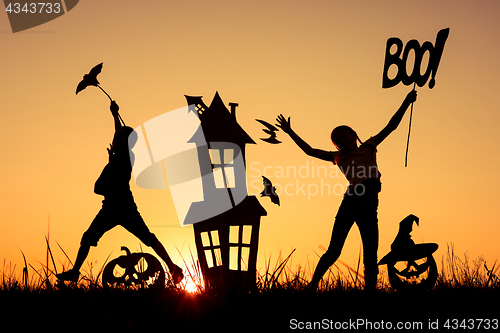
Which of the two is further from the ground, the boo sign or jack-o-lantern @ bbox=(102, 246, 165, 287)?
the boo sign

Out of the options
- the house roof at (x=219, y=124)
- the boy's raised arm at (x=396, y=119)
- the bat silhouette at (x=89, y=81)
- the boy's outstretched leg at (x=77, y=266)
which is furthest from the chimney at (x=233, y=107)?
the boy's outstretched leg at (x=77, y=266)

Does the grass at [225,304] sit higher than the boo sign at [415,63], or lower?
lower

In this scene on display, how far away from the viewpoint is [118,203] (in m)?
6.90

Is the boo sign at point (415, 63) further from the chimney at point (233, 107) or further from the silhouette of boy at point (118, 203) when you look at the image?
the silhouette of boy at point (118, 203)

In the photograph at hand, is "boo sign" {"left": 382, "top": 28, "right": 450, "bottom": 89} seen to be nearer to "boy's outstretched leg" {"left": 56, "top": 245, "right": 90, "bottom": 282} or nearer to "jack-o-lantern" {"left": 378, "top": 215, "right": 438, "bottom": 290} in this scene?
"jack-o-lantern" {"left": 378, "top": 215, "right": 438, "bottom": 290}

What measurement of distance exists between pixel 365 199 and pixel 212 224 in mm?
2332

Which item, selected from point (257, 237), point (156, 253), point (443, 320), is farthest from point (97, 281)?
point (443, 320)

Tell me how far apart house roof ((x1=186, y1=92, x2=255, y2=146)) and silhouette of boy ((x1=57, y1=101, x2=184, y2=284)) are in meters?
1.16

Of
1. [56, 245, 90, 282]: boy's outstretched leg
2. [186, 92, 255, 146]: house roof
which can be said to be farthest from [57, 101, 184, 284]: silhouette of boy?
[186, 92, 255, 146]: house roof

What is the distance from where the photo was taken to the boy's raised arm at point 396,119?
658 cm

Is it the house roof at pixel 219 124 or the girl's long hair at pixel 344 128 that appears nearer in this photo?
the girl's long hair at pixel 344 128

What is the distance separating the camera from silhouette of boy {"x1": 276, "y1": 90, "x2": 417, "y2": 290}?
20.7ft

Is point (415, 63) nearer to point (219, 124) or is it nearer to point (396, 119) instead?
point (396, 119)

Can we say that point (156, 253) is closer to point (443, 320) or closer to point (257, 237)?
point (257, 237)
